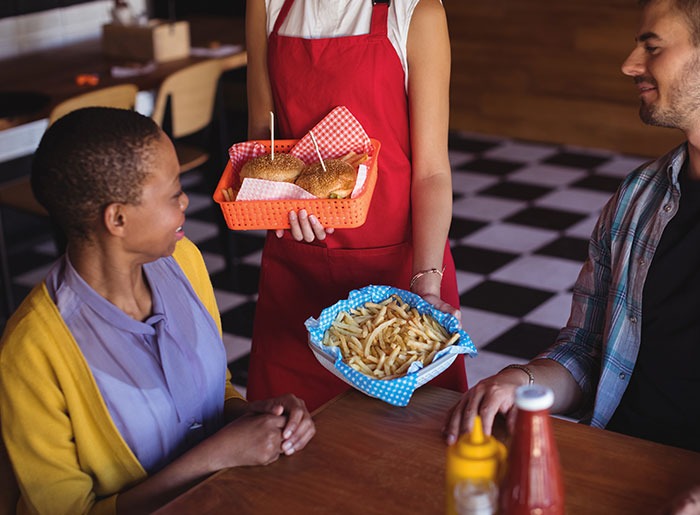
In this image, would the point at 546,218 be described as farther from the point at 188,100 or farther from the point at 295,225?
the point at 295,225

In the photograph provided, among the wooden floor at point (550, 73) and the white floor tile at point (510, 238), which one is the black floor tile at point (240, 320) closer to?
the white floor tile at point (510, 238)

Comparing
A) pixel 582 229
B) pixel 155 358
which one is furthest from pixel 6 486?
pixel 582 229

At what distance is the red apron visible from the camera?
6.95ft

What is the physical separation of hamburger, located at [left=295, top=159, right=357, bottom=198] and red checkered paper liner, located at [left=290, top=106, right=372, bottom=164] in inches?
4.6

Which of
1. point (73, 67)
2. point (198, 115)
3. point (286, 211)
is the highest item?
point (286, 211)

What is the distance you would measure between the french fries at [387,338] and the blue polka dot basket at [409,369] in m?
0.01

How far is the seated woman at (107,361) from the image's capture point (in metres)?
1.48

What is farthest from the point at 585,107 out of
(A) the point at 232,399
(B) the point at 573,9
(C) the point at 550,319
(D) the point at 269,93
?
(A) the point at 232,399

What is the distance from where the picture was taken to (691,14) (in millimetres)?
1699

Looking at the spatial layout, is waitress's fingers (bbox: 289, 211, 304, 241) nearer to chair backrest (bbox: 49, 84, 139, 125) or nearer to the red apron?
the red apron

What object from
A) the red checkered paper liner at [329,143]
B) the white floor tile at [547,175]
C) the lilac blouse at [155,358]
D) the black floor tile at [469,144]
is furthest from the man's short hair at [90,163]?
the black floor tile at [469,144]

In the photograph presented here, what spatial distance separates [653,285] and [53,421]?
3.48 ft

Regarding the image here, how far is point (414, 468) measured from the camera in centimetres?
149

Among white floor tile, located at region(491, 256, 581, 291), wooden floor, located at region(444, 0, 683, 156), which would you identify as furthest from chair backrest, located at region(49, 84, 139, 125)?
wooden floor, located at region(444, 0, 683, 156)
